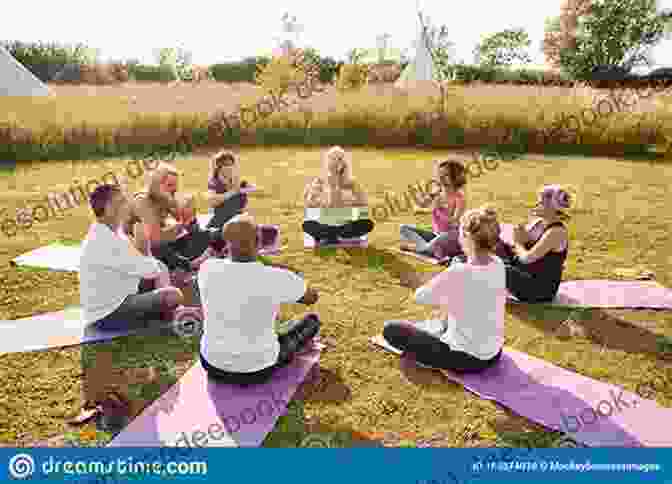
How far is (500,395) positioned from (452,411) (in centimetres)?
34

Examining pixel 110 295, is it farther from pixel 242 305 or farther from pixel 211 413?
pixel 242 305

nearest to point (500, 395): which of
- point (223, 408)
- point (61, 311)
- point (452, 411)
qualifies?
point (452, 411)

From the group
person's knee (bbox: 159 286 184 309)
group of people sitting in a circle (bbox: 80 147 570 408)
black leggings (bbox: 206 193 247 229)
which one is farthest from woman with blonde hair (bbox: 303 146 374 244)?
person's knee (bbox: 159 286 184 309)

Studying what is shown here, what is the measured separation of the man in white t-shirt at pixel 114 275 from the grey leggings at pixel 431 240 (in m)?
2.66

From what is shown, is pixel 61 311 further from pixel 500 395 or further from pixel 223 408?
pixel 500 395

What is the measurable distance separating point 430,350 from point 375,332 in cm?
76

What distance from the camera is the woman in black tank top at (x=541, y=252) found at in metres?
4.41

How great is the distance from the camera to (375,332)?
4258mm

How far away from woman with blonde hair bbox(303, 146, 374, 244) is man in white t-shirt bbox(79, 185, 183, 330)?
2.19 meters

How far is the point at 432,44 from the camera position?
16797 millimetres

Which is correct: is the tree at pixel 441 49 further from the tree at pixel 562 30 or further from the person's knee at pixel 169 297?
the person's knee at pixel 169 297

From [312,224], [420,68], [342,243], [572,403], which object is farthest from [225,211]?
[420,68]

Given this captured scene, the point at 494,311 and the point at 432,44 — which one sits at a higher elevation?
the point at 432,44

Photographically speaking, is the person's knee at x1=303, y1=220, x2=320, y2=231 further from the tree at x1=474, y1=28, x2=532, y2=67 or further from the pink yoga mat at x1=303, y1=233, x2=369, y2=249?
the tree at x1=474, y1=28, x2=532, y2=67
